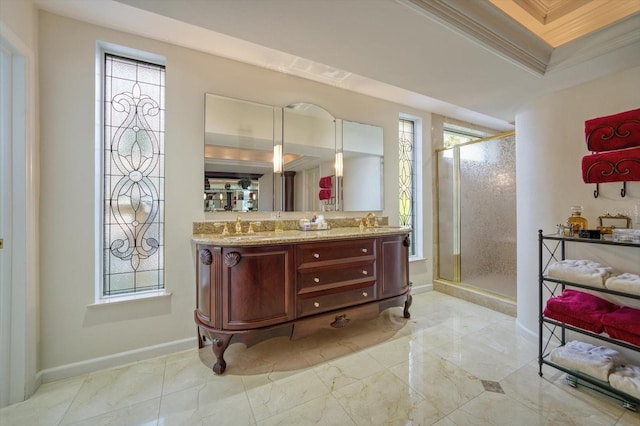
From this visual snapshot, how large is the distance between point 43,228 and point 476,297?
4.16 meters

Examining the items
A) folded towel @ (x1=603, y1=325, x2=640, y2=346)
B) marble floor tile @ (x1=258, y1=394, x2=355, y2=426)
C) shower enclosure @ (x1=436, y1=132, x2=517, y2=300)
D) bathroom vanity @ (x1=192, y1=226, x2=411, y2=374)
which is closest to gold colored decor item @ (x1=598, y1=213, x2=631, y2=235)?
folded towel @ (x1=603, y1=325, x2=640, y2=346)

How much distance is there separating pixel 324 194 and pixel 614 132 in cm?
221

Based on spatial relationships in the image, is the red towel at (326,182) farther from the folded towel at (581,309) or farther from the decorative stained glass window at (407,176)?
the folded towel at (581,309)

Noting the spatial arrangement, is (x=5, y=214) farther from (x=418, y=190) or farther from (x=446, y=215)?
(x=446, y=215)

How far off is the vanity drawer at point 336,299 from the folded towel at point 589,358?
4.30 feet

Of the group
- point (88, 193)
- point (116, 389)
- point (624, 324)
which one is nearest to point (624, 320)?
point (624, 324)

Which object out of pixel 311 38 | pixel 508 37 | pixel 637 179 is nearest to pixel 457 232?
pixel 637 179

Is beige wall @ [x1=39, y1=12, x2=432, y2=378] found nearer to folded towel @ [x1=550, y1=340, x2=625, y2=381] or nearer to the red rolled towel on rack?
folded towel @ [x1=550, y1=340, x2=625, y2=381]


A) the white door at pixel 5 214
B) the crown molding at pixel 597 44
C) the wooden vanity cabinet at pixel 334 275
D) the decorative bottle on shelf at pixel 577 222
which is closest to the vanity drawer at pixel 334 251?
the wooden vanity cabinet at pixel 334 275

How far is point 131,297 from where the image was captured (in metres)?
2.01

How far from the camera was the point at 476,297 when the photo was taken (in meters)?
3.12

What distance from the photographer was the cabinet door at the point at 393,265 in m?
2.38

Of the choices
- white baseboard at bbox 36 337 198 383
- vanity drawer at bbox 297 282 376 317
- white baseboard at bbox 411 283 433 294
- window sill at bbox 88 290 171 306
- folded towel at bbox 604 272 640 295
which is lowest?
white baseboard at bbox 36 337 198 383

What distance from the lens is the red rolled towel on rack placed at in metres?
1.42
